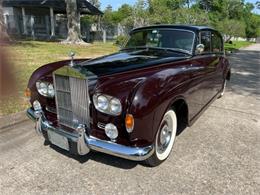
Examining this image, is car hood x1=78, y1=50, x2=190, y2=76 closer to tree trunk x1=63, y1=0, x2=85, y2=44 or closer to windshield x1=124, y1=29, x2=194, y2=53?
windshield x1=124, y1=29, x2=194, y2=53

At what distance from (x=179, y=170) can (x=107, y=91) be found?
1.38m

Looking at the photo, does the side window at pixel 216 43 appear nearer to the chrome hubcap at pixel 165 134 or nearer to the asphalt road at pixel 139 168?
the asphalt road at pixel 139 168

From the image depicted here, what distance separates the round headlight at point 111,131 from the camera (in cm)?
293

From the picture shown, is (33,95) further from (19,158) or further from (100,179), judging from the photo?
(100,179)

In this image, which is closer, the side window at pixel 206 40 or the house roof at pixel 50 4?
the side window at pixel 206 40

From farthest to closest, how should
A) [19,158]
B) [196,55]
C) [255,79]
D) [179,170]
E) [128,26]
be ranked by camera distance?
[128,26]
[255,79]
[196,55]
[19,158]
[179,170]

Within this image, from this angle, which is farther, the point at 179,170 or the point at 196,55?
the point at 196,55

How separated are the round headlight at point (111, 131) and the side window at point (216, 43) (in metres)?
3.45

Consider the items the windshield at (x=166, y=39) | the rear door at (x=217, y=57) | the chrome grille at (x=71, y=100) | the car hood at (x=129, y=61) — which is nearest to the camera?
the chrome grille at (x=71, y=100)

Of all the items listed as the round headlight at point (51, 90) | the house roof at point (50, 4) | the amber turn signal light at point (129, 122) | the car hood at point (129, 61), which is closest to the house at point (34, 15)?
the house roof at point (50, 4)

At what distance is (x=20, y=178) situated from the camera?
3.15 m

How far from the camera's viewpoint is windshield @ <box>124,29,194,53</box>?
4.54 metres

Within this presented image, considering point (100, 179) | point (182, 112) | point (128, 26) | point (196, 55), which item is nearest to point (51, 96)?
point (100, 179)

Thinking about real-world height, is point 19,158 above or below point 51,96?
A: below
